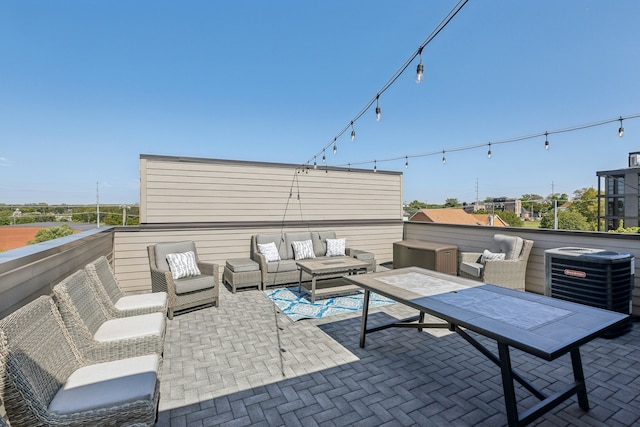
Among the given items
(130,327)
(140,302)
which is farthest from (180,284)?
(130,327)

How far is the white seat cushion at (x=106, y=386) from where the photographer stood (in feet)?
4.94

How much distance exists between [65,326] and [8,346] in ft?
2.61

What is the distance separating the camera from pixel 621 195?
1662cm

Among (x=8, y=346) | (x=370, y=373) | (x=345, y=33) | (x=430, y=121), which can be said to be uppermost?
(x=345, y=33)

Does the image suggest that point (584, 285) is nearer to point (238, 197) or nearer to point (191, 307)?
point (191, 307)

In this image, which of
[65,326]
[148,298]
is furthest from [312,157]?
[65,326]

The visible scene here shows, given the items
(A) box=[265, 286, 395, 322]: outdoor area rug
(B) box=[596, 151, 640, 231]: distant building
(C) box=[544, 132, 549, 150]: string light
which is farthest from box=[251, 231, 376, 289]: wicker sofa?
(B) box=[596, 151, 640, 231]: distant building

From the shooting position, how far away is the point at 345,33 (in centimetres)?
677

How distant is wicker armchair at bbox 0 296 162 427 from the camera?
133 cm

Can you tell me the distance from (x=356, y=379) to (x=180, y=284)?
9.61ft

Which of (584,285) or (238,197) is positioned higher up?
(238,197)

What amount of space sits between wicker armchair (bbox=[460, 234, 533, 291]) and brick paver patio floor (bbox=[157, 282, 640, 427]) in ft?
4.75

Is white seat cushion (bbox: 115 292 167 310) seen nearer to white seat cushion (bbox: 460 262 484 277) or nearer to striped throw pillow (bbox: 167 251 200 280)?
striped throw pillow (bbox: 167 251 200 280)

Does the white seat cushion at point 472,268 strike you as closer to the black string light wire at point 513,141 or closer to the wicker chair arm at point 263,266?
the black string light wire at point 513,141
